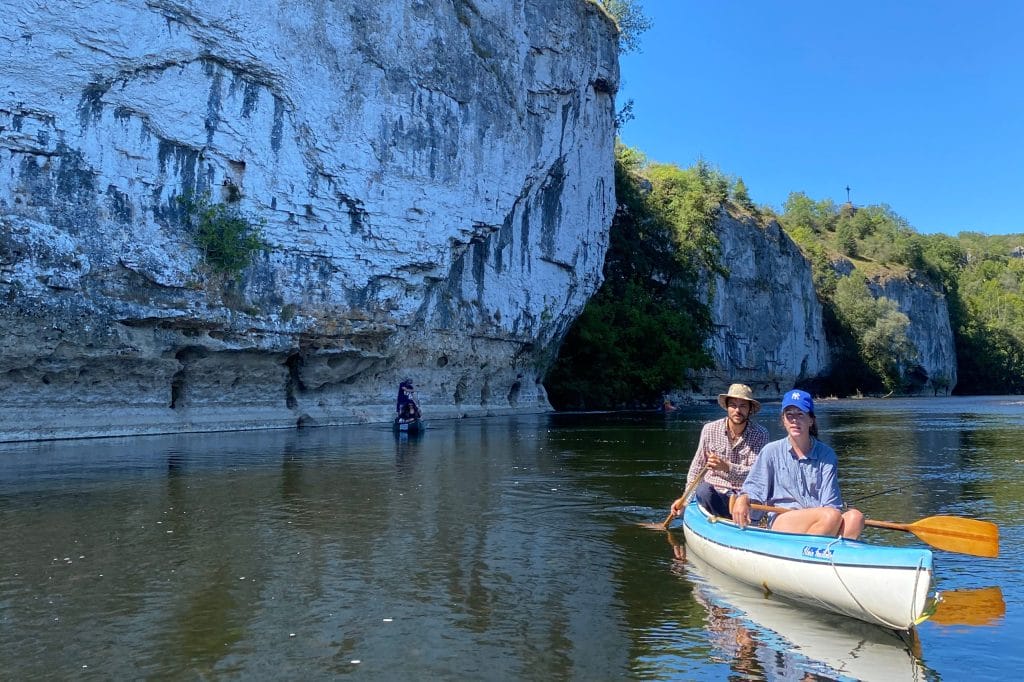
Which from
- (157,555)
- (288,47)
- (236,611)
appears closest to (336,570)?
(236,611)

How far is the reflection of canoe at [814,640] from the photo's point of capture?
4832 mm

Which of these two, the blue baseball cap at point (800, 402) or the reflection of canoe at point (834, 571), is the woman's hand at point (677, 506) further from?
the blue baseball cap at point (800, 402)

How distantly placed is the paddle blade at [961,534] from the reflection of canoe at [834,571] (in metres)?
1.24

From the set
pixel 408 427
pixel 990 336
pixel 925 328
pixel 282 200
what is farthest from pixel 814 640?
pixel 990 336

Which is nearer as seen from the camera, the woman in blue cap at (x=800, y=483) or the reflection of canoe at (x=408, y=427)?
the woman in blue cap at (x=800, y=483)

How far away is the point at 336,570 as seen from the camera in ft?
23.6

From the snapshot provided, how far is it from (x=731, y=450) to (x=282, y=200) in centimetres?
1973

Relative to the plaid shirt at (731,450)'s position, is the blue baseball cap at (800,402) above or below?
above

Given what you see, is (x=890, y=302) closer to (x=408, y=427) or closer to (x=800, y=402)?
(x=408, y=427)

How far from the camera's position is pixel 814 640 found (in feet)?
17.7

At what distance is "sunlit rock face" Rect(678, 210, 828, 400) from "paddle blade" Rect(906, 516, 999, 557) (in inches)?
1986

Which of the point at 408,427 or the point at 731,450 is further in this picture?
the point at 408,427

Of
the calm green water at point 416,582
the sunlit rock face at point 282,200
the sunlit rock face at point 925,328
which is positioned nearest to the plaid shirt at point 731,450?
the calm green water at point 416,582

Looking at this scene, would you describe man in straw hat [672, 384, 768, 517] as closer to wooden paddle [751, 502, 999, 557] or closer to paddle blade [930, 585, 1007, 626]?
wooden paddle [751, 502, 999, 557]
